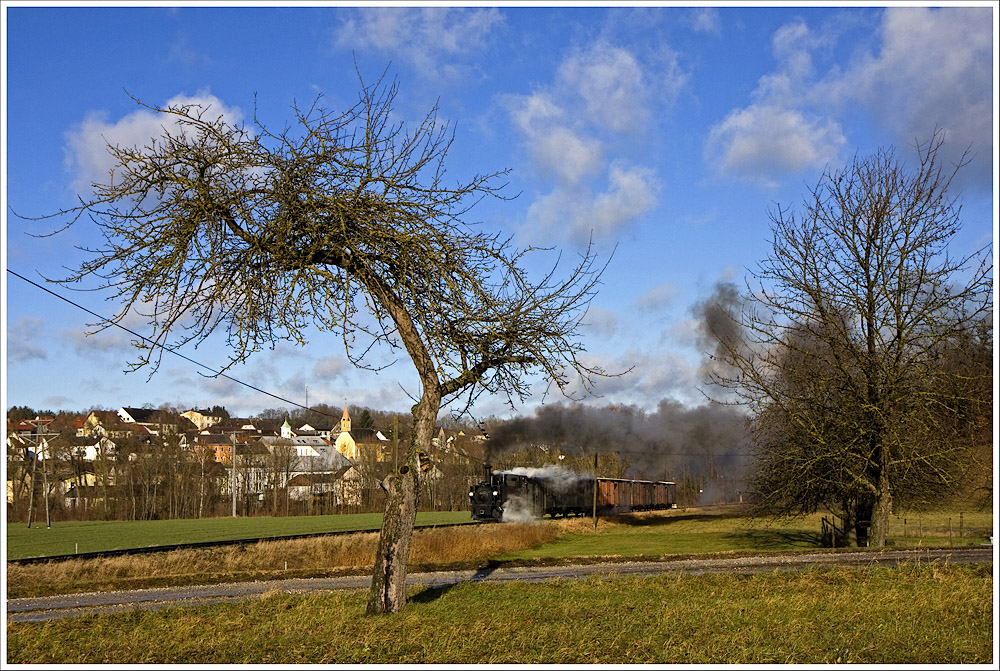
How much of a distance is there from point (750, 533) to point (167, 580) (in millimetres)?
29279

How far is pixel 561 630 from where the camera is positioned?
905cm

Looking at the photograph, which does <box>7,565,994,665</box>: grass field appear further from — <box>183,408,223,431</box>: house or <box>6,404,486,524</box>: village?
<box>183,408,223,431</box>: house

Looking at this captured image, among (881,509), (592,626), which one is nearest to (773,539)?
(881,509)

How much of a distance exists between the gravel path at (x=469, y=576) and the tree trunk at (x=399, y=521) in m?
5.30

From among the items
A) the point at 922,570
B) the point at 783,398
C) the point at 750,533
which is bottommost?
the point at 750,533

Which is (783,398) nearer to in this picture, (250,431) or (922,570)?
(922,570)

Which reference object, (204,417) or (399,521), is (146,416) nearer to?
(204,417)

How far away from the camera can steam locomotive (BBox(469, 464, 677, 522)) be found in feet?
164

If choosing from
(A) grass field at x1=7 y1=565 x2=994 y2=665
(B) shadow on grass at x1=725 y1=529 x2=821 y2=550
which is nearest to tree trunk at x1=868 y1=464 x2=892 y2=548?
(B) shadow on grass at x1=725 y1=529 x2=821 y2=550

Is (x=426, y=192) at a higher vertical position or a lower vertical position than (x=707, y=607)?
higher

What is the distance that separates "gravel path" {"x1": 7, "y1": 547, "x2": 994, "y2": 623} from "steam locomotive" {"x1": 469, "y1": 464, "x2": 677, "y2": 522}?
24.4m

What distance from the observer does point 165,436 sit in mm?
80375

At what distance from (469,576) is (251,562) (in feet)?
36.3

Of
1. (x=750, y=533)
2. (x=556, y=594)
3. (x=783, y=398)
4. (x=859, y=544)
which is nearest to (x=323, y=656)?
(x=556, y=594)
